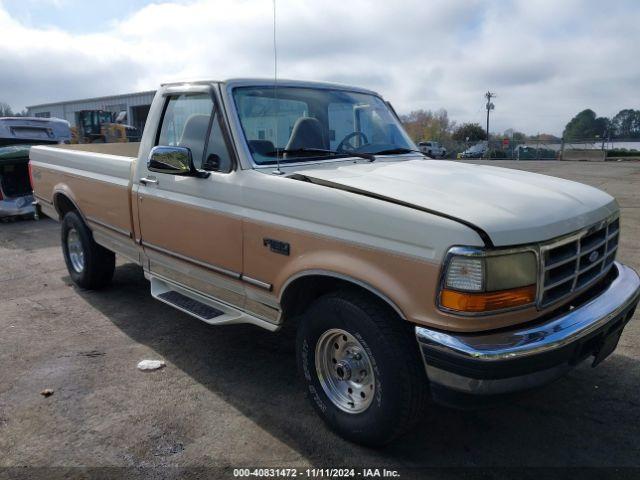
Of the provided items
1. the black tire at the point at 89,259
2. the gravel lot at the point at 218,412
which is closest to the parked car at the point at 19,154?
the black tire at the point at 89,259

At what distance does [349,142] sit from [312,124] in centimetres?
38

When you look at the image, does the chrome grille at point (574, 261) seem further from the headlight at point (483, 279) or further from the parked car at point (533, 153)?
the parked car at point (533, 153)

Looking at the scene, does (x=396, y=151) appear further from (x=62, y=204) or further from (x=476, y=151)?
(x=476, y=151)

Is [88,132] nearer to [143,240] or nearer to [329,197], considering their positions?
[143,240]

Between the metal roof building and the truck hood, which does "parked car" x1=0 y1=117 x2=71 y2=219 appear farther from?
the metal roof building

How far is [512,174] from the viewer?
11.5ft

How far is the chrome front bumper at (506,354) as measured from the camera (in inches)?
92.5

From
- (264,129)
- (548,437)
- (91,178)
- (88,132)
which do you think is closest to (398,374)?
(548,437)

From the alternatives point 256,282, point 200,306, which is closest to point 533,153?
point 200,306

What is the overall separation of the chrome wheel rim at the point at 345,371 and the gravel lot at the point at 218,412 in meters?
0.25

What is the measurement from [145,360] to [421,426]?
87.2 inches

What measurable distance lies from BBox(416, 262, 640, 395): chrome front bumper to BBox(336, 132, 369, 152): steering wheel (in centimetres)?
186

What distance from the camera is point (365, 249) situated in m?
2.66

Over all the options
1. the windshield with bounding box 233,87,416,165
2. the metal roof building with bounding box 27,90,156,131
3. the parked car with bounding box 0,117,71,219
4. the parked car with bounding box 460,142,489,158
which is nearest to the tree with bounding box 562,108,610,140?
the parked car with bounding box 460,142,489,158
